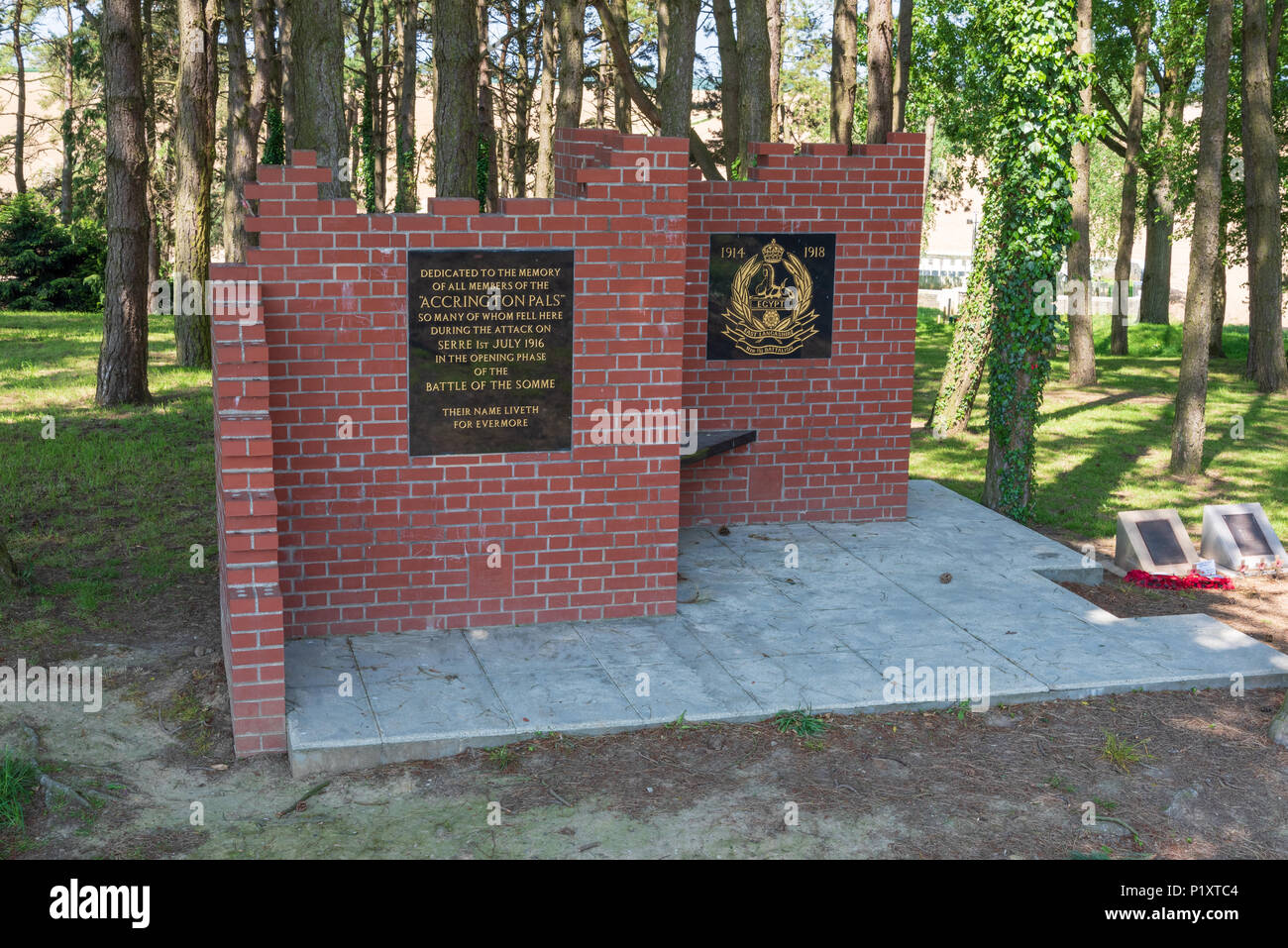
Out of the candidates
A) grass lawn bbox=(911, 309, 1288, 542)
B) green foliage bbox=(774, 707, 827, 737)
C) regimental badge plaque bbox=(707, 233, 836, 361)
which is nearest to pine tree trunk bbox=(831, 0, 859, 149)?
grass lawn bbox=(911, 309, 1288, 542)

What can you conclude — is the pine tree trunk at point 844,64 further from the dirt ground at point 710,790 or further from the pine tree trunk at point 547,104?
the dirt ground at point 710,790

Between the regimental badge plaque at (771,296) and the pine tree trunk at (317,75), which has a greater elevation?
the pine tree trunk at (317,75)

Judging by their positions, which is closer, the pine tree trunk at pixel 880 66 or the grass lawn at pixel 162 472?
the grass lawn at pixel 162 472

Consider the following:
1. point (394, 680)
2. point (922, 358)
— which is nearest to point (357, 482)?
point (394, 680)

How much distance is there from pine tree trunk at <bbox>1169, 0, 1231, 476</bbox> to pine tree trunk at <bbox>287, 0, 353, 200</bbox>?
9811 mm

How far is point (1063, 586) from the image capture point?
930 cm

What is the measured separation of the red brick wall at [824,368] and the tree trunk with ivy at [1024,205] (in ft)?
4.25

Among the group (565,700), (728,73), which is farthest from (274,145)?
(565,700)

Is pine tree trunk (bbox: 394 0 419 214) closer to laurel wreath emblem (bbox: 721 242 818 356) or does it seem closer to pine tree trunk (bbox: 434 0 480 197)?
pine tree trunk (bbox: 434 0 480 197)

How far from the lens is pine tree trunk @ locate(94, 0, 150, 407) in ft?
48.2

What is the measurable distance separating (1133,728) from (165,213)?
1615 inches

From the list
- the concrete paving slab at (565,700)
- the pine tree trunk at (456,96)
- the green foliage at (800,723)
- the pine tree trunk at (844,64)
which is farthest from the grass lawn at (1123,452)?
the pine tree trunk at (456,96)

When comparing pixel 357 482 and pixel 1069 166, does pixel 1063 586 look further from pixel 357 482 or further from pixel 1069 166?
pixel 357 482

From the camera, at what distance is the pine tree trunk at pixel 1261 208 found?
18609mm
